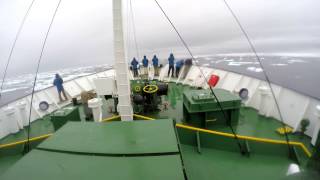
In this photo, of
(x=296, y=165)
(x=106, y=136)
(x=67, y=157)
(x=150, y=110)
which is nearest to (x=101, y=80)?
(x=150, y=110)

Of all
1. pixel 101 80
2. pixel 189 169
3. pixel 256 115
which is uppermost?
pixel 101 80

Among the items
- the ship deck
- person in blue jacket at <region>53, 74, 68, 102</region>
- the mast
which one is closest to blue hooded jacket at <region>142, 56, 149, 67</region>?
person in blue jacket at <region>53, 74, 68, 102</region>

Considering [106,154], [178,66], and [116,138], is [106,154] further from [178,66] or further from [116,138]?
[178,66]

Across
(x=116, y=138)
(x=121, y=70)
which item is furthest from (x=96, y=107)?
(x=116, y=138)

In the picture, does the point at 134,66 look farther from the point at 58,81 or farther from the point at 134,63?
the point at 58,81

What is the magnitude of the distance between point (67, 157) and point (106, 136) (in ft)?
1.30

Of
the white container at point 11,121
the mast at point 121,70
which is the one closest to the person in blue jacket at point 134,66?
the white container at point 11,121

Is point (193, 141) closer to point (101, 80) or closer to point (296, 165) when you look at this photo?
point (296, 165)

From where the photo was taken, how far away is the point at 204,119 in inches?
138

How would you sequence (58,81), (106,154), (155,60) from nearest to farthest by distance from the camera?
1. (106,154)
2. (58,81)
3. (155,60)

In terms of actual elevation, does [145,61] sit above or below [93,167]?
above

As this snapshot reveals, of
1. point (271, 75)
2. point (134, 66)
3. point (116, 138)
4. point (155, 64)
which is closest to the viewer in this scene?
point (116, 138)

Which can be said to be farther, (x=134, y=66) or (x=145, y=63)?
(x=134, y=66)

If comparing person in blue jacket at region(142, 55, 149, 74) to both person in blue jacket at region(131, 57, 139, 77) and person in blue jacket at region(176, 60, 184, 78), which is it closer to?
person in blue jacket at region(131, 57, 139, 77)
